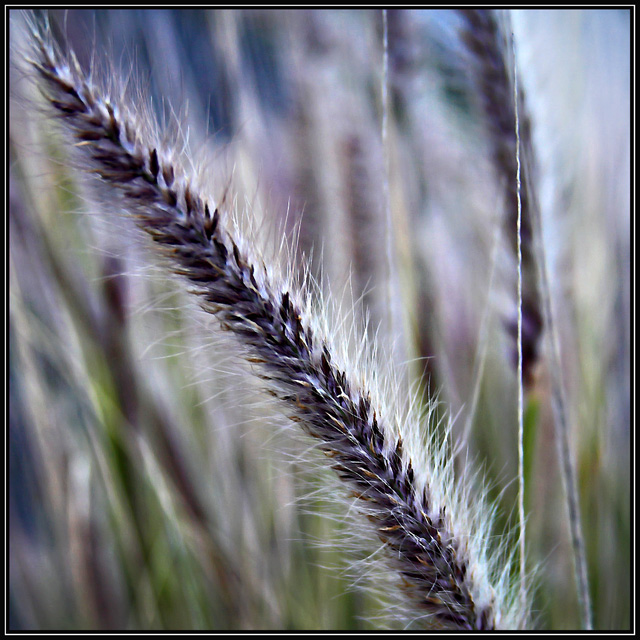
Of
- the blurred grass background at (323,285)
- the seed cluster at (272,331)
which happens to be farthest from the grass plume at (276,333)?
the blurred grass background at (323,285)

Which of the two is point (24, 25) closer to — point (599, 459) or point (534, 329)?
point (534, 329)

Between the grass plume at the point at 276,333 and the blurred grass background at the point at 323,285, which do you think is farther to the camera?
the blurred grass background at the point at 323,285

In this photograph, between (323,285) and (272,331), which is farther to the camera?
(323,285)

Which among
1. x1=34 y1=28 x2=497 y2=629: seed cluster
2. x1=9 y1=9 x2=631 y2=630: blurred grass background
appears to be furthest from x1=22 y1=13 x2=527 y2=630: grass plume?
x1=9 y1=9 x2=631 y2=630: blurred grass background

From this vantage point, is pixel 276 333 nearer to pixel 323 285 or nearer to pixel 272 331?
pixel 272 331

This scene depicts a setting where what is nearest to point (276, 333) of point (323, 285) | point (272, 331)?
point (272, 331)

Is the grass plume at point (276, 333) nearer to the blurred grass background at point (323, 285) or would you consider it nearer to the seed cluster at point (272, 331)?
the seed cluster at point (272, 331)
